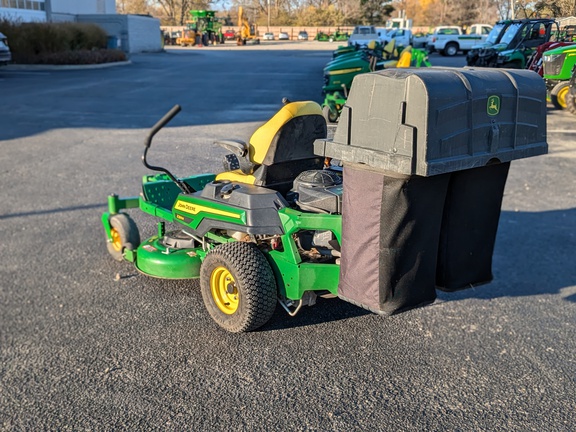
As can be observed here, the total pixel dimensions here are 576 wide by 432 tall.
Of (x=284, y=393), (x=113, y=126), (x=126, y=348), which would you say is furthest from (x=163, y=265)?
(x=113, y=126)

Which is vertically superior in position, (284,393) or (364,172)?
(364,172)

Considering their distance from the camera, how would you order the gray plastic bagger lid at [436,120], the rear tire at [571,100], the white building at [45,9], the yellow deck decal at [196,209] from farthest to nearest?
the white building at [45,9] < the rear tire at [571,100] < the yellow deck decal at [196,209] < the gray plastic bagger lid at [436,120]

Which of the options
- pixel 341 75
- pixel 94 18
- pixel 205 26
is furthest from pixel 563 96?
pixel 205 26

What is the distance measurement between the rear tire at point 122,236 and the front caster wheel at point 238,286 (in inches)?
44.7

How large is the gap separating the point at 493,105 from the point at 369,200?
86 centimetres

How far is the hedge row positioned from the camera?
90.9ft

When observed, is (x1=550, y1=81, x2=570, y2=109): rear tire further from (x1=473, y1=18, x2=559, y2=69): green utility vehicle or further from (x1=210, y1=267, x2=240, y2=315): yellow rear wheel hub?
(x1=210, y1=267, x2=240, y2=315): yellow rear wheel hub

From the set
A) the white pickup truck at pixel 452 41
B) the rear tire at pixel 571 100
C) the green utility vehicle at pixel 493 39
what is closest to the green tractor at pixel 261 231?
the rear tire at pixel 571 100

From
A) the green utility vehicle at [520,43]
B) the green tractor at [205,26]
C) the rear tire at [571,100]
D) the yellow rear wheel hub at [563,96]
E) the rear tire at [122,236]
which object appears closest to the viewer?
the rear tire at [122,236]

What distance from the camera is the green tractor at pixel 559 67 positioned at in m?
A: 14.2

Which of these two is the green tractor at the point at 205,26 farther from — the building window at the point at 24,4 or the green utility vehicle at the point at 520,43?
the green utility vehicle at the point at 520,43

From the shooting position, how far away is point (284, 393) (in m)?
3.51

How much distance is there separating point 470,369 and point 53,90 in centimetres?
1726

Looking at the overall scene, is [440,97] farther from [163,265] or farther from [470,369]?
[163,265]
